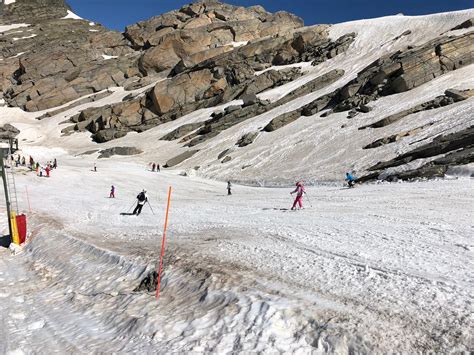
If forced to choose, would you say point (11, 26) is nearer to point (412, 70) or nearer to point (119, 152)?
point (119, 152)

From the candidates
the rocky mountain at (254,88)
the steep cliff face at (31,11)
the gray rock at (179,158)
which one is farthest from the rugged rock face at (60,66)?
the gray rock at (179,158)

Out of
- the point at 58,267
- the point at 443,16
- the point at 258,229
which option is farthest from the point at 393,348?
the point at 443,16

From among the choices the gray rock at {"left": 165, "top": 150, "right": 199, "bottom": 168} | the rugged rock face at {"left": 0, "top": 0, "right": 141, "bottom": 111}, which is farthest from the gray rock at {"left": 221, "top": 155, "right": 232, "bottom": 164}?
the rugged rock face at {"left": 0, "top": 0, "right": 141, "bottom": 111}

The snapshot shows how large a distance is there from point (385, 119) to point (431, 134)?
7.26 m

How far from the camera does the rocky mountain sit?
34938mm

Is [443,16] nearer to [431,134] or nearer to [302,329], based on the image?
[431,134]

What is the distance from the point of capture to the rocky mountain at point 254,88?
1375 inches

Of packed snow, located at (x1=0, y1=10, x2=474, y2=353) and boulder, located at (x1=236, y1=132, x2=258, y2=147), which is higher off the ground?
boulder, located at (x1=236, y1=132, x2=258, y2=147)

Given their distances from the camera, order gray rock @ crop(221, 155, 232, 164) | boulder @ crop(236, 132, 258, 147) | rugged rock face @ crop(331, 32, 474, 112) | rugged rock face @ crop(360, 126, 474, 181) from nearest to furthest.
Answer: rugged rock face @ crop(360, 126, 474, 181)
gray rock @ crop(221, 155, 232, 164)
rugged rock face @ crop(331, 32, 474, 112)
boulder @ crop(236, 132, 258, 147)

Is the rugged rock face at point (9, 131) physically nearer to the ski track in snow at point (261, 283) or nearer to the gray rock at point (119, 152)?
the gray rock at point (119, 152)

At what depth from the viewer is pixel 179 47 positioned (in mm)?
94875

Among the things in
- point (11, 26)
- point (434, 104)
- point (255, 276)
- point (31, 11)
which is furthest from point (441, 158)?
point (31, 11)

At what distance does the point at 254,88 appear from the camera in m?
68.6

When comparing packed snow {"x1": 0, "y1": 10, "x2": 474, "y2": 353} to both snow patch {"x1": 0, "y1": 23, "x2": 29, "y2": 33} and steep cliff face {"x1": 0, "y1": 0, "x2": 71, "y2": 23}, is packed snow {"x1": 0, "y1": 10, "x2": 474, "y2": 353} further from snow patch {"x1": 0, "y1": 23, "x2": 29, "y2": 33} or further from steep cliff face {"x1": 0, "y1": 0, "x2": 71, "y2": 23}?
steep cliff face {"x1": 0, "y1": 0, "x2": 71, "y2": 23}
